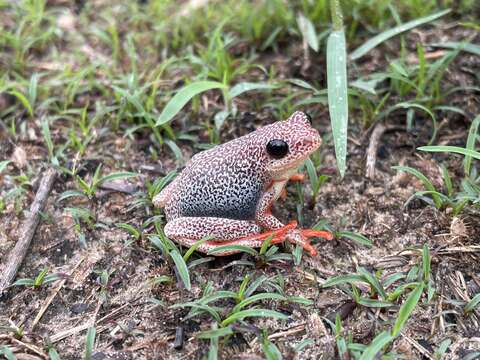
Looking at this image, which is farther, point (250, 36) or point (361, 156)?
point (250, 36)

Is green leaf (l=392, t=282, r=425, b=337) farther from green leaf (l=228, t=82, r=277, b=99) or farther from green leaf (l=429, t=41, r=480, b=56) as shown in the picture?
green leaf (l=429, t=41, r=480, b=56)

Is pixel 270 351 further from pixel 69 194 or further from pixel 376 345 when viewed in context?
pixel 69 194

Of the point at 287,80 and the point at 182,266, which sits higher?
the point at 287,80

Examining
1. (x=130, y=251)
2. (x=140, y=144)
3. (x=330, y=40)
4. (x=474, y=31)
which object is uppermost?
(x=330, y=40)

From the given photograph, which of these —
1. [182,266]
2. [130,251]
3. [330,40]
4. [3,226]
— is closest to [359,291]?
[182,266]

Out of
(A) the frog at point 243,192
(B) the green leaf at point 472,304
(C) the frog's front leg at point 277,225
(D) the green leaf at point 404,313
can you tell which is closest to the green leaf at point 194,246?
(A) the frog at point 243,192

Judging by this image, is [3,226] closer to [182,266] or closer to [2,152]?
[2,152]

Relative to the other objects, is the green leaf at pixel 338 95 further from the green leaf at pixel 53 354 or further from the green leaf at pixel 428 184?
the green leaf at pixel 53 354
